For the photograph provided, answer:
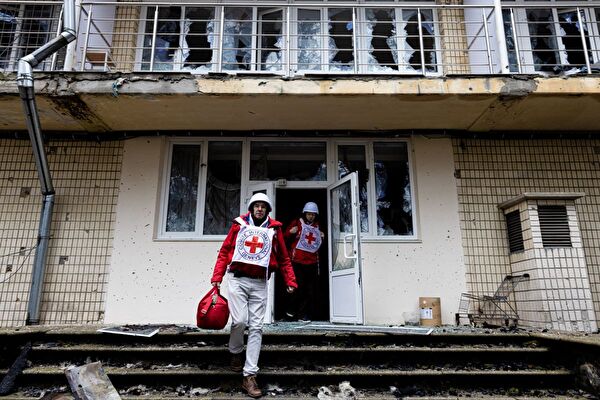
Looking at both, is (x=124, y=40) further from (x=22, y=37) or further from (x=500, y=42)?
(x=500, y=42)

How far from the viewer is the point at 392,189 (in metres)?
7.05

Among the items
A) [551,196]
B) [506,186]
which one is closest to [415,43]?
[506,186]

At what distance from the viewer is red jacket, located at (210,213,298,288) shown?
13.9 feet

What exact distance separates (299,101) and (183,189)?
239cm

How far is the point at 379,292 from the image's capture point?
6.48m

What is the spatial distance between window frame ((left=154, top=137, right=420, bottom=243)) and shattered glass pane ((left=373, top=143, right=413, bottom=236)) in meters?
0.07

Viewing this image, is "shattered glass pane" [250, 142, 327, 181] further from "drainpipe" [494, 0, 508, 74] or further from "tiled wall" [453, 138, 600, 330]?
"drainpipe" [494, 0, 508, 74]

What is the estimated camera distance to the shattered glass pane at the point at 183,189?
6848 millimetres

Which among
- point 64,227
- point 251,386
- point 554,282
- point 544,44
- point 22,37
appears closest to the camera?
point 251,386

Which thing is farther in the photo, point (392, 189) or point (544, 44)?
point (544, 44)

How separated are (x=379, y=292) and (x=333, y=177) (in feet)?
6.33

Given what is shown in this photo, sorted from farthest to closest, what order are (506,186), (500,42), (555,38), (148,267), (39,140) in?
(555,38) → (506,186) → (148,267) → (500,42) → (39,140)

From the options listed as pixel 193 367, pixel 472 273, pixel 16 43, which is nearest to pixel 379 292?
pixel 472 273

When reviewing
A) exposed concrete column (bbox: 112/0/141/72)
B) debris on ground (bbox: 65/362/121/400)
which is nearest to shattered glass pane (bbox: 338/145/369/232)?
exposed concrete column (bbox: 112/0/141/72)
